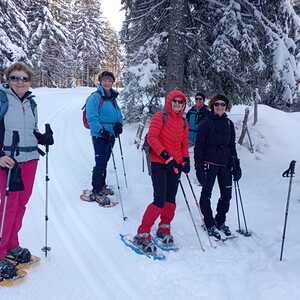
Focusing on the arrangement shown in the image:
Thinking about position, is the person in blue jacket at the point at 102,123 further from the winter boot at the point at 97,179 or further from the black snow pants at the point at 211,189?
the black snow pants at the point at 211,189

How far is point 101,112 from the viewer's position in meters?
7.67

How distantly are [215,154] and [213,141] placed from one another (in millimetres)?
217

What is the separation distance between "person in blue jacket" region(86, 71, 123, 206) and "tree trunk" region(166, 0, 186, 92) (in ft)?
9.25

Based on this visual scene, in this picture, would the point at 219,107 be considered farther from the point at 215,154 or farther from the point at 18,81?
the point at 18,81

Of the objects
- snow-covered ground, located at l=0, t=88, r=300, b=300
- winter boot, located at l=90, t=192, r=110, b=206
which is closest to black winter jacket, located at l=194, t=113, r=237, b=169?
snow-covered ground, located at l=0, t=88, r=300, b=300

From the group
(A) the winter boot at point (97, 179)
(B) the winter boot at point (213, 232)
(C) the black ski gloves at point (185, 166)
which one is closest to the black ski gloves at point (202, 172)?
(C) the black ski gloves at point (185, 166)

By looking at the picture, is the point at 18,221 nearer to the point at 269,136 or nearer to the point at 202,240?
the point at 202,240

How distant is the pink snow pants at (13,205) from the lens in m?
4.72

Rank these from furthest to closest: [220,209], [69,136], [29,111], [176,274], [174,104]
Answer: [69,136]
[220,209]
[174,104]
[176,274]
[29,111]

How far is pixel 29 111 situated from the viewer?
4.78 meters

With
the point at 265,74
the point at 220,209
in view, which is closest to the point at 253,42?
the point at 265,74

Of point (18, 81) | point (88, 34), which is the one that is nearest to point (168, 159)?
point (18, 81)

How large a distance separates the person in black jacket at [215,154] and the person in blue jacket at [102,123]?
1961 mm

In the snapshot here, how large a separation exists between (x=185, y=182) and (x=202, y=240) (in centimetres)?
341
